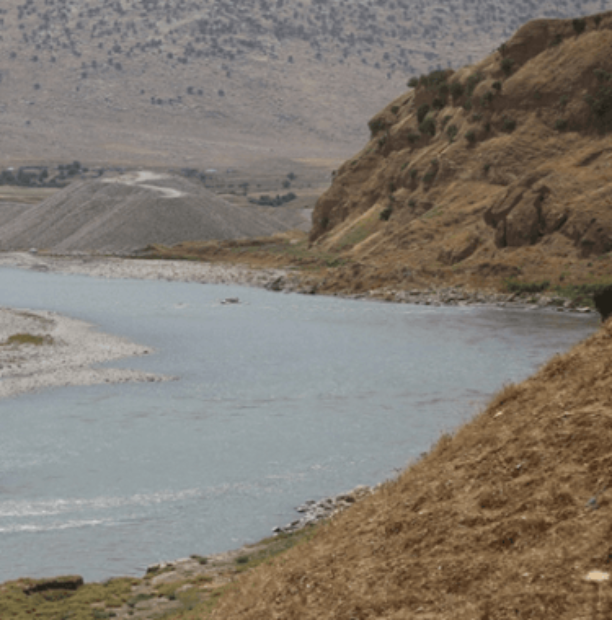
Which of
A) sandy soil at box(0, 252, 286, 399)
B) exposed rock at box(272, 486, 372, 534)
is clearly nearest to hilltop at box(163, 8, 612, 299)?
sandy soil at box(0, 252, 286, 399)

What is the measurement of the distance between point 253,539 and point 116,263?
365ft

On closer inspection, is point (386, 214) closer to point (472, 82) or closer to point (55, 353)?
point (472, 82)

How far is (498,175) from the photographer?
100m

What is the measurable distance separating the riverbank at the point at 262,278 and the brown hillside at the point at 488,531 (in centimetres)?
5970

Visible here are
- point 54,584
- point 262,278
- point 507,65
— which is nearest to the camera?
point 54,584

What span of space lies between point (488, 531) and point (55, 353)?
46.5 metres

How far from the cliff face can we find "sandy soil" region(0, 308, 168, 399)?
34.0 metres

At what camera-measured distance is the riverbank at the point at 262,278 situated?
80062mm

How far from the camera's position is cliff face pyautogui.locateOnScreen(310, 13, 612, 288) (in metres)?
85.1

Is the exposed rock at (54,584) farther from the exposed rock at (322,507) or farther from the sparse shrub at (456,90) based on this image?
the sparse shrub at (456,90)

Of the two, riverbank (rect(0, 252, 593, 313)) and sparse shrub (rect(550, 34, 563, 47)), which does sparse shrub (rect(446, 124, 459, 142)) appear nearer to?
sparse shrub (rect(550, 34, 563, 47))

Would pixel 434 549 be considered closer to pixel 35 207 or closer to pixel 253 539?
pixel 253 539

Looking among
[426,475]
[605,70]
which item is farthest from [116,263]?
[426,475]

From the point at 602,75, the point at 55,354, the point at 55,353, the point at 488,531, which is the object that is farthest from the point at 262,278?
the point at 488,531
